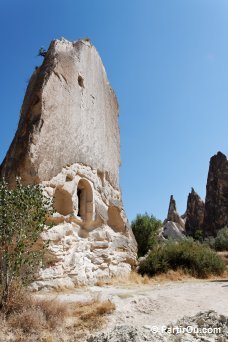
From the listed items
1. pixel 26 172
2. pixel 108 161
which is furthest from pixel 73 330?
pixel 108 161

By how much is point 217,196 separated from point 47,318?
36.6 metres

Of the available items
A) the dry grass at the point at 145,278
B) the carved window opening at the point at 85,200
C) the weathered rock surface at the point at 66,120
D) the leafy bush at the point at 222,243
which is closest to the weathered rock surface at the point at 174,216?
the leafy bush at the point at 222,243

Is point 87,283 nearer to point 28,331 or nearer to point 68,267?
point 68,267

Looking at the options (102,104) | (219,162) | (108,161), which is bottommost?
(108,161)

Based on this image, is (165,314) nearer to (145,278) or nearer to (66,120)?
(145,278)

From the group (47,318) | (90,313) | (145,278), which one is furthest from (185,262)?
(47,318)

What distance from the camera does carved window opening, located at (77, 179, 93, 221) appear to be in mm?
10117

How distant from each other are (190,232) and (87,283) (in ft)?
124

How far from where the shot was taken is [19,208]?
20.0 feet

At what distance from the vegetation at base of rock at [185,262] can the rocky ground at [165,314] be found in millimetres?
3082

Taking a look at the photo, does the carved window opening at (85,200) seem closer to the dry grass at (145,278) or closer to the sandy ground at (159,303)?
the dry grass at (145,278)

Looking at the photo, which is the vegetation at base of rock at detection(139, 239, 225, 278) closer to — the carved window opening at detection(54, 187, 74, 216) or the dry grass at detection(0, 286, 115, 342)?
the carved window opening at detection(54, 187, 74, 216)

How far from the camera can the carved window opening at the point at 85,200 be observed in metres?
10.1

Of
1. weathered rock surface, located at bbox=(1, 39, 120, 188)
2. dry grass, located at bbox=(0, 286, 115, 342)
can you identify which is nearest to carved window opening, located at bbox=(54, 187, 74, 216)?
weathered rock surface, located at bbox=(1, 39, 120, 188)
